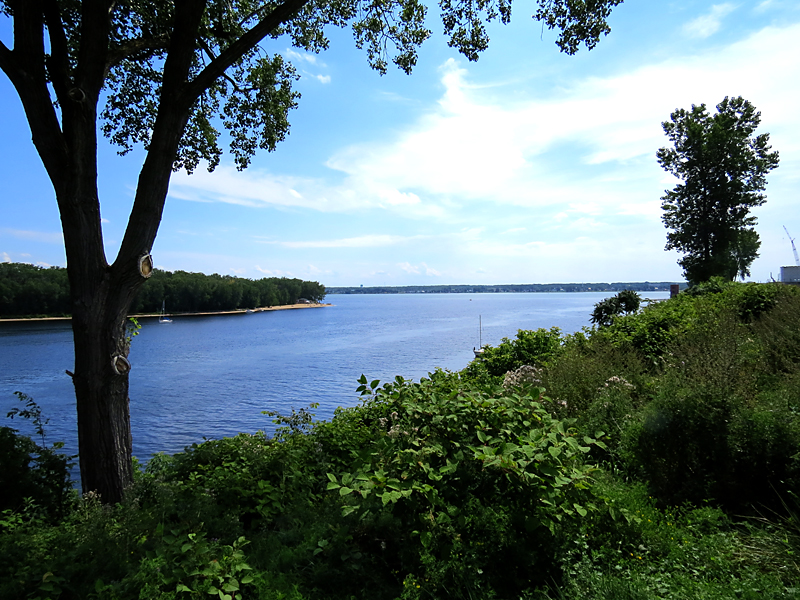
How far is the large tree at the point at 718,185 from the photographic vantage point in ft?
96.9

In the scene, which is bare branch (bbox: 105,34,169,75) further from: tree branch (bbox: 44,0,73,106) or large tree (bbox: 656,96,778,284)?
large tree (bbox: 656,96,778,284)

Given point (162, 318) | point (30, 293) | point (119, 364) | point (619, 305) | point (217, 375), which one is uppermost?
point (30, 293)

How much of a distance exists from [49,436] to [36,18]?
16851 millimetres

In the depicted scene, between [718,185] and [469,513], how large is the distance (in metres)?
35.2

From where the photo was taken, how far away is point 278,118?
7953mm

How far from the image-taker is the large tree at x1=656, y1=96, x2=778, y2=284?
96.9 feet

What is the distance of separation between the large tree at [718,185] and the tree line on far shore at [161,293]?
215 ft

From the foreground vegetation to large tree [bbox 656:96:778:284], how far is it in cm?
3116

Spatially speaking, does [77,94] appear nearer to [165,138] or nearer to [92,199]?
[165,138]

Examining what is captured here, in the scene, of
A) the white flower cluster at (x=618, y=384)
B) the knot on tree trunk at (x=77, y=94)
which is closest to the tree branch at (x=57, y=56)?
the knot on tree trunk at (x=77, y=94)

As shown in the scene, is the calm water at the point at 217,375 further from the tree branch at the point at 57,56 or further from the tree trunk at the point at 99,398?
the tree branch at the point at 57,56

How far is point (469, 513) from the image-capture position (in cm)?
304

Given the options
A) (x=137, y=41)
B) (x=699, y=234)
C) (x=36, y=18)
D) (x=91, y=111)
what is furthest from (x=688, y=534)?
(x=699, y=234)

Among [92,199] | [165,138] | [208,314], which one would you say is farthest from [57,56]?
[208,314]
